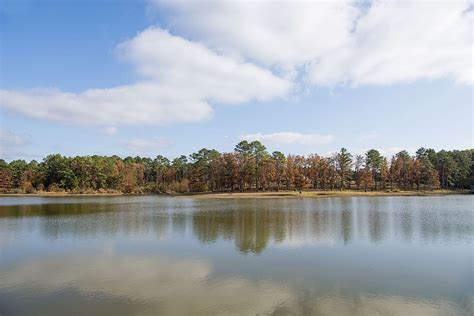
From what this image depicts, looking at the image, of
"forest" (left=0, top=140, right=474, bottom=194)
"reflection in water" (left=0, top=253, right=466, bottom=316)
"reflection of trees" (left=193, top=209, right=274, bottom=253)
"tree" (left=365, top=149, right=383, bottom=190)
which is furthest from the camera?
"tree" (left=365, top=149, right=383, bottom=190)

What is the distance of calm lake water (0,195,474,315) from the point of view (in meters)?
10.4

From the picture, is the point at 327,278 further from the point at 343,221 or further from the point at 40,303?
the point at 343,221

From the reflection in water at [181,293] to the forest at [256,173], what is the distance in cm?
6480

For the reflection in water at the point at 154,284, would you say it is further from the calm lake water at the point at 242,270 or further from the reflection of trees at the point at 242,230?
the reflection of trees at the point at 242,230

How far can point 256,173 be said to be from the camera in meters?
80.2

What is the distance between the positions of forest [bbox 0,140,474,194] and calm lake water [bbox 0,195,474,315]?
55012 millimetres

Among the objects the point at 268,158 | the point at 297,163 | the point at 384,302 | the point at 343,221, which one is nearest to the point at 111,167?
the point at 268,158

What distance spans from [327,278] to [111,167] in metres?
90.5

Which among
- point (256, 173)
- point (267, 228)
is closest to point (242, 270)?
point (267, 228)

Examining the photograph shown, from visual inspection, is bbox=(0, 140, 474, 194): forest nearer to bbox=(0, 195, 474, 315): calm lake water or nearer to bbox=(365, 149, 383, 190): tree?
bbox=(365, 149, 383, 190): tree

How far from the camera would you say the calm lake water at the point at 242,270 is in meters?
10.4

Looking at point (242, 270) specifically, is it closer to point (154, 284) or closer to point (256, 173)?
Answer: point (154, 284)

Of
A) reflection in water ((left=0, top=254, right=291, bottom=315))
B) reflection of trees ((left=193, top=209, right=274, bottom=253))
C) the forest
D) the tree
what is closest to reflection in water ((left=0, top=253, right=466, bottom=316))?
reflection in water ((left=0, top=254, right=291, bottom=315))

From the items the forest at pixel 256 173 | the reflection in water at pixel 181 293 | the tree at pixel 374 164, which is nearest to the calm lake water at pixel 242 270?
the reflection in water at pixel 181 293
